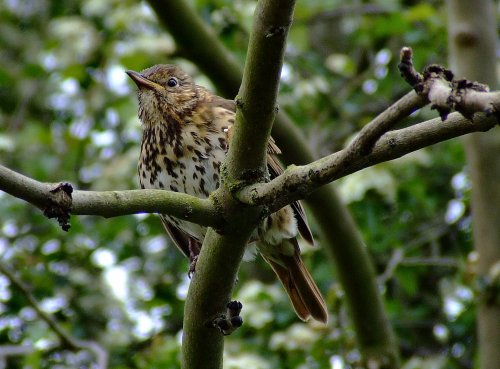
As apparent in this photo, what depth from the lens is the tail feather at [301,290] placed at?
4793 millimetres

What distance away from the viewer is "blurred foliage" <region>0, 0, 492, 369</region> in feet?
19.3

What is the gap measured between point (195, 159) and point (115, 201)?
164 centimetres

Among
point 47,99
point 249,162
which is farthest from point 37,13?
point 249,162

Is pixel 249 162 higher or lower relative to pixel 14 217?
lower

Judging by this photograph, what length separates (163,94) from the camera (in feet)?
15.3

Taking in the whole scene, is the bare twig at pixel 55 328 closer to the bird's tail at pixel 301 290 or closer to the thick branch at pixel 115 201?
the bird's tail at pixel 301 290

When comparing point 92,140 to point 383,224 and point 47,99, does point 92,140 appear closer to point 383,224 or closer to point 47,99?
point 47,99

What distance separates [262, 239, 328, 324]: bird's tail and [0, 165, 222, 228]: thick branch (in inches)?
74.0

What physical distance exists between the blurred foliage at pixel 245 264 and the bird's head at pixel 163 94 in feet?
2.82

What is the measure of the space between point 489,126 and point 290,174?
63cm

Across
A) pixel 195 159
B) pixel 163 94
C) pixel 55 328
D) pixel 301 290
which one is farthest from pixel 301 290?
pixel 55 328

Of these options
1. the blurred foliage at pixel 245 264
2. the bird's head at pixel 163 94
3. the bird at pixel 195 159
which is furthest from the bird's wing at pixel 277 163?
the blurred foliage at pixel 245 264

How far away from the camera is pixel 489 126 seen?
7.73ft

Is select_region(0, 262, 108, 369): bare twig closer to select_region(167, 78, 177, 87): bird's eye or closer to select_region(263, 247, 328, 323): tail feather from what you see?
select_region(263, 247, 328, 323): tail feather
